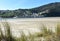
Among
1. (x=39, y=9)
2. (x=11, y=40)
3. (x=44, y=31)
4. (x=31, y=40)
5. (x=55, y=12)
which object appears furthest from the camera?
(x=39, y=9)

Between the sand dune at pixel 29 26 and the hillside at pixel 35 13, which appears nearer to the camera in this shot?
the sand dune at pixel 29 26

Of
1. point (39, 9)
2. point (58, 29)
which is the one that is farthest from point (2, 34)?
point (39, 9)

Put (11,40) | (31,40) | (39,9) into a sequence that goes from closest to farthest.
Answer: (31,40)
(11,40)
(39,9)

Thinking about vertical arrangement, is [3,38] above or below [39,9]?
above

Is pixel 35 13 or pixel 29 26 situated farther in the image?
pixel 35 13

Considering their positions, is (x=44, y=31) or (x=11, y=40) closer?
(x=11, y=40)

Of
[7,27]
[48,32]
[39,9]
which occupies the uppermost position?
[7,27]

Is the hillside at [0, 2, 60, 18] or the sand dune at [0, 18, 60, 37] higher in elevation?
the sand dune at [0, 18, 60, 37]

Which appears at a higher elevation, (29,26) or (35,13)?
(29,26)

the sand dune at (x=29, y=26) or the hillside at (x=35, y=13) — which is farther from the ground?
the sand dune at (x=29, y=26)

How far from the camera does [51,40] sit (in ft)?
15.7

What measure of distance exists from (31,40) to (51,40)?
57cm

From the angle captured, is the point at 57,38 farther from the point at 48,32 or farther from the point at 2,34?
the point at 2,34

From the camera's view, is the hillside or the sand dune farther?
the hillside
